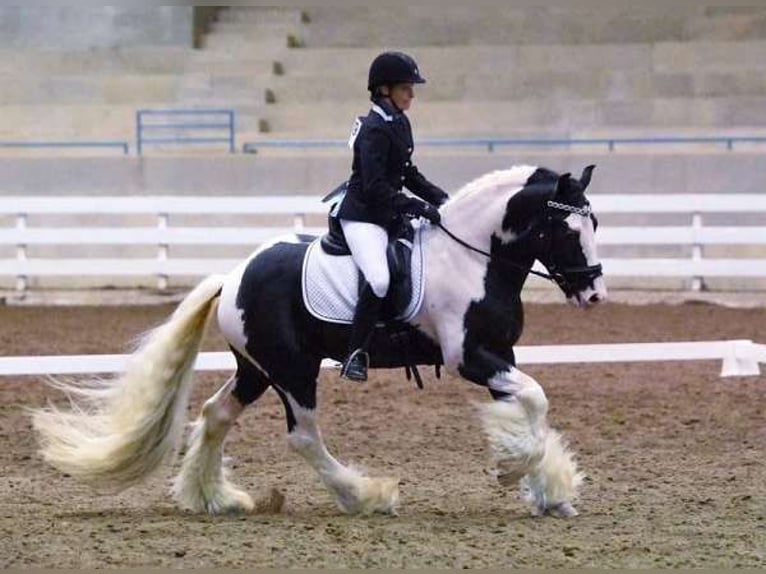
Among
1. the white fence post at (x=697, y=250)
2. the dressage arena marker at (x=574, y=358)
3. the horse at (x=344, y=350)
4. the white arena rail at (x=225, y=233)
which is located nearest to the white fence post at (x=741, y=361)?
the dressage arena marker at (x=574, y=358)

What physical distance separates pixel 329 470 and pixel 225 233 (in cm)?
939

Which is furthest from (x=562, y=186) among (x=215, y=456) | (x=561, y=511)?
(x=215, y=456)

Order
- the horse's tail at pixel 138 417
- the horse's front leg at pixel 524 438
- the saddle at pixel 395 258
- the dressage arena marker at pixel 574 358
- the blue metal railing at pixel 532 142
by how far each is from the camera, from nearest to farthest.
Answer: the horse's front leg at pixel 524 438, the saddle at pixel 395 258, the horse's tail at pixel 138 417, the dressage arena marker at pixel 574 358, the blue metal railing at pixel 532 142

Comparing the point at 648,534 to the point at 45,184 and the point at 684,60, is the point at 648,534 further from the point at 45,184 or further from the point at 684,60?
the point at 684,60

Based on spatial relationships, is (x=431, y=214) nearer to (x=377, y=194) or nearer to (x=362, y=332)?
(x=377, y=194)

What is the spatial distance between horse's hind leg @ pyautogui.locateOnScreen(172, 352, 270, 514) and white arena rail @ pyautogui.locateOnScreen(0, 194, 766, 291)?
27.6ft

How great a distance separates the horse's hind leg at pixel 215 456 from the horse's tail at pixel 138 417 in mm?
99

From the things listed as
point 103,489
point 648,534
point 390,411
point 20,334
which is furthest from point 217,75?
point 648,534

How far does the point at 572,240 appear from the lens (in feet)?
18.9

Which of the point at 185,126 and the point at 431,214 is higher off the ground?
the point at 431,214

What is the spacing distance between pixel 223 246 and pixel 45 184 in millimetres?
2295

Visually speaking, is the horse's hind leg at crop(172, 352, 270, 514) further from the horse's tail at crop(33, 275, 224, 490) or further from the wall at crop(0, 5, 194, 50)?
the wall at crop(0, 5, 194, 50)

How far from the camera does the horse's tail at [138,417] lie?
5961 millimetres

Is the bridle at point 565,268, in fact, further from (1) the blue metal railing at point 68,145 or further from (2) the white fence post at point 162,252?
(1) the blue metal railing at point 68,145
